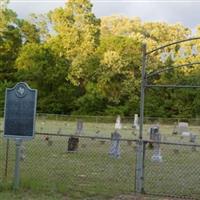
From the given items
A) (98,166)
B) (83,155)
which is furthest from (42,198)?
(83,155)

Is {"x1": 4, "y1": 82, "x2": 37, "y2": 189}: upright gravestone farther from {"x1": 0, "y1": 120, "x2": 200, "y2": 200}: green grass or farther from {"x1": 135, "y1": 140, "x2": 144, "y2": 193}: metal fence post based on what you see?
{"x1": 135, "y1": 140, "x2": 144, "y2": 193}: metal fence post

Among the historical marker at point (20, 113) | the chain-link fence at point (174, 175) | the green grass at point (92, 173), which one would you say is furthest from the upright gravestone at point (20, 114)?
the chain-link fence at point (174, 175)

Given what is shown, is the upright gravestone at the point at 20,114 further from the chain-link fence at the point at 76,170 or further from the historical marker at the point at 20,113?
the chain-link fence at the point at 76,170

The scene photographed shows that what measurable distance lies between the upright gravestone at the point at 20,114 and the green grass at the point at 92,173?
1033mm

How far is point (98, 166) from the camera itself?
15.4 metres

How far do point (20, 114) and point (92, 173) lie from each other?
12.7 feet

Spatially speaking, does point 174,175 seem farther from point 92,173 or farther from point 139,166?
point 139,166

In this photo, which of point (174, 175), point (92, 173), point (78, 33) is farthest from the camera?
point (78, 33)

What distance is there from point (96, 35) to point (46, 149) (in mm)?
43981

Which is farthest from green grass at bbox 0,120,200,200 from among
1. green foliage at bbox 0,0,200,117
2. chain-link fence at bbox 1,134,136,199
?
green foliage at bbox 0,0,200,117

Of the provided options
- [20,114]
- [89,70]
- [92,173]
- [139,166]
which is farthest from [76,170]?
[89,70]

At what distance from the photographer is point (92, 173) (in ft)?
44.2

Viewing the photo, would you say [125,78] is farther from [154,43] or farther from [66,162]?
[66,162]

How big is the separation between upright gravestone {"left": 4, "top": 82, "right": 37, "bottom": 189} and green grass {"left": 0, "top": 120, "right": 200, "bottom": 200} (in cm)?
103
